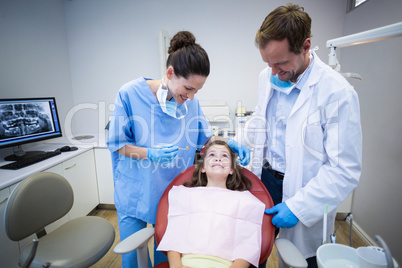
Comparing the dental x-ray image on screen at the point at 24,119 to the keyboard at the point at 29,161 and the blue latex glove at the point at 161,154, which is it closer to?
the keyboard at the point at 29,161

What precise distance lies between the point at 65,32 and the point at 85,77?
564 millimetres

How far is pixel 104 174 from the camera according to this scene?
240 cm

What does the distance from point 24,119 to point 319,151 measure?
223 cm

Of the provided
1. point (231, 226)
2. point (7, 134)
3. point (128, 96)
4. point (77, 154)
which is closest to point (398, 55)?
point (231, 226)

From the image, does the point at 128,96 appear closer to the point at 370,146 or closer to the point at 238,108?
the point at 238,108

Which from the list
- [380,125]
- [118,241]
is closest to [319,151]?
[380,125]

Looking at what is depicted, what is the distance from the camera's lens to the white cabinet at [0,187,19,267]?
4.65 ft

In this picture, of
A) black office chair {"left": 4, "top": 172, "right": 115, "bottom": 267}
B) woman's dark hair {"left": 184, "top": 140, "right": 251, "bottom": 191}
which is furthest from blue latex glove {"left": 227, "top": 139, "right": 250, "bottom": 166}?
black office chair {"left": 4, "top": 172, "right": 115, "bottom": 267}

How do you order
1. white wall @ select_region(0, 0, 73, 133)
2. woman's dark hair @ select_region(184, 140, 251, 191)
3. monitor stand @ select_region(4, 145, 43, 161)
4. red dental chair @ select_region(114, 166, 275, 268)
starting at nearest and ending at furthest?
red dental chair @ select_region(114, 166, 275, 268), woman's dark hair @ select_region(184, 140, 251, 191), monitor stand @ select_region(4, 145, 43, 161), white wall @ select_region(0, 0, 73, 133)

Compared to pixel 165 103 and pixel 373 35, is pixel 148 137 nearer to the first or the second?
pixel 165 103

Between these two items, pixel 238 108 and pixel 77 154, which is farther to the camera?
pixel 238 108

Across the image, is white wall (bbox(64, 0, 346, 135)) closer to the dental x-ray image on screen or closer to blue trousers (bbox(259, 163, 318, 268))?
the dental x-ray image on screen

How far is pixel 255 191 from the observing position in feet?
3.99

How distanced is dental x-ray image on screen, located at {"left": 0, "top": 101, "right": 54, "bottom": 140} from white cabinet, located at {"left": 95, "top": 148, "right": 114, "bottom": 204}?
1.68ft
